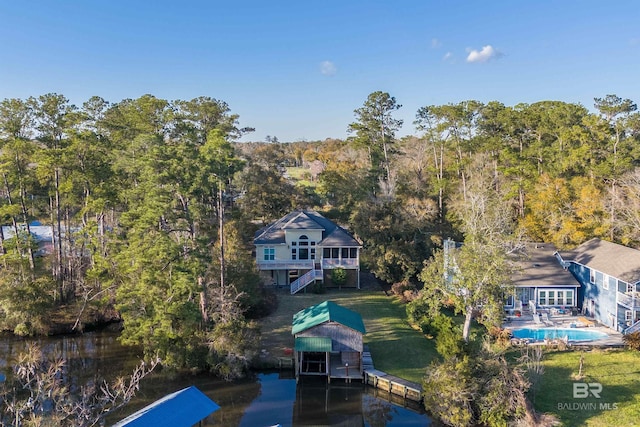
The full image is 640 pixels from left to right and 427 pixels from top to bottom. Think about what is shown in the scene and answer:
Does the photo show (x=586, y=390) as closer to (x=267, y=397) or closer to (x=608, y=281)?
(x=608, y=281)

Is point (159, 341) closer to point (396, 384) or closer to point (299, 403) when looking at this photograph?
point (299, 403)

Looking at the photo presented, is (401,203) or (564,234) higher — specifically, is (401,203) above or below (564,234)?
above

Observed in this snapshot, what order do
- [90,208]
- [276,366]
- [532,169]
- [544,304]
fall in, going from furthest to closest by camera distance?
[532,169], [544,304], [90,208], [276,366]

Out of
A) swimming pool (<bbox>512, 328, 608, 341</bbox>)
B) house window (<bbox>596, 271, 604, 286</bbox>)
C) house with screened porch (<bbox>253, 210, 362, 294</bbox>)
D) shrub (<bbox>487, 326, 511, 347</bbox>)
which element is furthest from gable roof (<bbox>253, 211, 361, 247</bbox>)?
house window (<bbox>596, 271, 604, 286</bbox>)

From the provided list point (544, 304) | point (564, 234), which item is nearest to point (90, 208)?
point (544, 304)

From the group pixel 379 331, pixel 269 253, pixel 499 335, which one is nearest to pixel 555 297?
pixel 499 335

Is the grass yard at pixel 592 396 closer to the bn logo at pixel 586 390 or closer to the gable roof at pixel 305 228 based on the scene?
the bn logo at pixel 586 390

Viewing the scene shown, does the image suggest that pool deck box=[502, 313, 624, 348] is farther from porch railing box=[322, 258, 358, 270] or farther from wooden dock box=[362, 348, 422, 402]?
porch railing box=[322, 258, 358, 270]
